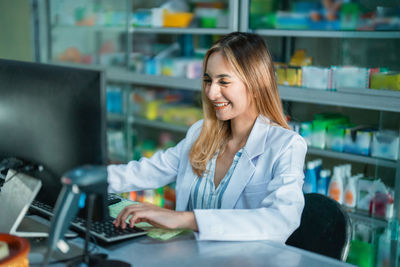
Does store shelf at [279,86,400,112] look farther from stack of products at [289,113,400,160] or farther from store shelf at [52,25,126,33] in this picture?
store shelf at [52,25,126,33]

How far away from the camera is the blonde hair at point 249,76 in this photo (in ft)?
5.18

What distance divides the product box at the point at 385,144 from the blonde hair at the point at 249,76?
109cm

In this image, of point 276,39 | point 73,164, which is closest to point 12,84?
point 73,164

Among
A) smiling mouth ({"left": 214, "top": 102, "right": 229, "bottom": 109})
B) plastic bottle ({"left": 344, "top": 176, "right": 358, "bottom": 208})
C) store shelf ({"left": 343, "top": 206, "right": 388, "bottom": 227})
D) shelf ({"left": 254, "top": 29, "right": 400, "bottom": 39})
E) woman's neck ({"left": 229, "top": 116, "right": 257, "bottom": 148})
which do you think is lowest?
store shelf ({"left": 343, "top": 206, "right": 388, "bottom": 227})

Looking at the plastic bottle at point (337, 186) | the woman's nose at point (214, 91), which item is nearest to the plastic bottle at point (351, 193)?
the plastic bottle at point (337, 186)

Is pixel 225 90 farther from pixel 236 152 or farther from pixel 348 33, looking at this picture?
pixel 348 33

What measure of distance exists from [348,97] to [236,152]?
1.04 m

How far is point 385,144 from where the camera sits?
251 centimetres

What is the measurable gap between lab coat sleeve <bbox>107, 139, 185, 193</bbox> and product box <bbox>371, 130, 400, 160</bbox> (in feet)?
4.16

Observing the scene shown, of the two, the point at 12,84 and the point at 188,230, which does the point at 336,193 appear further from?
the point at 12,84

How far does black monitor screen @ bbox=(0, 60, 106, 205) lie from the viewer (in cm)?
104

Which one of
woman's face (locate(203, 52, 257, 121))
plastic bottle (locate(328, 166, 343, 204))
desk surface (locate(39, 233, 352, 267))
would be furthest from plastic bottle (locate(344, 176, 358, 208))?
desk surface (locate(39, 233, 352, 267))

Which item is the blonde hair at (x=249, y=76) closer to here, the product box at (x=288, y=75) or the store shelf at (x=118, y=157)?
the product box at (x=288, y=75)

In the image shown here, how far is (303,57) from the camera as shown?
296 centimetres
